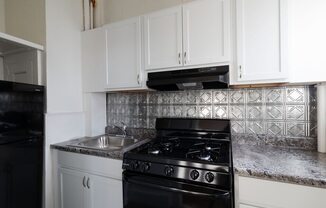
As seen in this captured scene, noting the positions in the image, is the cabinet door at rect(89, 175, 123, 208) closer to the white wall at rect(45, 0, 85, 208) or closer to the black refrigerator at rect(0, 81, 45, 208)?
the black refrigerator at rect(0, 81, 45, 208)

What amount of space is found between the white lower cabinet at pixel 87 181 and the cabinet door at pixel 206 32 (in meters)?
1.07

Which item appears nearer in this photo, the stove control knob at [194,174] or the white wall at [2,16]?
the stove control knob at [194,174]

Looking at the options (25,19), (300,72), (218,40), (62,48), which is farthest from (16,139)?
(300,72)

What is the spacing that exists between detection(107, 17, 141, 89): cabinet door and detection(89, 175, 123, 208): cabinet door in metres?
0.87

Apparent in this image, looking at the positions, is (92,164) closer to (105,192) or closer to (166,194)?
(105,192)

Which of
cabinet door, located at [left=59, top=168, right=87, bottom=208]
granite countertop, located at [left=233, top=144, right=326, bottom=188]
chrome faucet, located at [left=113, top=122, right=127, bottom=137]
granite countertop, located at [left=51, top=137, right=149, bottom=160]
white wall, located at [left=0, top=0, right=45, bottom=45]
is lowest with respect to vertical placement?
cabinet door, located at [left=59, top=168, right=87, bottom=208]

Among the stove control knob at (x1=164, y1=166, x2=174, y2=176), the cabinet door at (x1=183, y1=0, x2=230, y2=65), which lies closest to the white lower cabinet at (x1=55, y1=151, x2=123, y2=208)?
the stove control knob at (x1=164, y1=166, x2=174, y2=176)

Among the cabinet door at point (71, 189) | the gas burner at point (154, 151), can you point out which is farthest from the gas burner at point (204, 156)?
the cabinet door at point (71, 189)

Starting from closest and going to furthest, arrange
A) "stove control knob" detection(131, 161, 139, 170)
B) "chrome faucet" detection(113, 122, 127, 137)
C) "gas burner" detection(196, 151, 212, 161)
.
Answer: "gas burner" detection(196, 151, 212, 161)
"stove control knob" detection(131, 161, 139, 170)
"chrome faucet" detection(113, 122, 127, 137)

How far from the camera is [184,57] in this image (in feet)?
5.12

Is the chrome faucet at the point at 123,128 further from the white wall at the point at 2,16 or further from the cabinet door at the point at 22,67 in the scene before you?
the white wall at the point at 2,16

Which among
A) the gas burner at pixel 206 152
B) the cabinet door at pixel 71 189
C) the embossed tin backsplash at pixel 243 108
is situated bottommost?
the cabinet door at pixel 71 189

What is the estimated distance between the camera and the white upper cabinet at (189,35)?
144 centimetres

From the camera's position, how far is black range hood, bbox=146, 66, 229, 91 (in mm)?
1411
